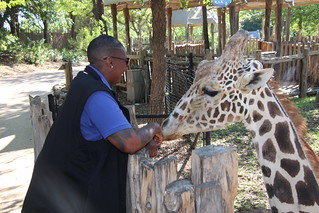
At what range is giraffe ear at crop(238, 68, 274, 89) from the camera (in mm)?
2264

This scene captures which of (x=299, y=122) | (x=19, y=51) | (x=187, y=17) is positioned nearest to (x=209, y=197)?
(x=299, y=122)

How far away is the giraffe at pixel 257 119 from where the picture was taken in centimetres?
234

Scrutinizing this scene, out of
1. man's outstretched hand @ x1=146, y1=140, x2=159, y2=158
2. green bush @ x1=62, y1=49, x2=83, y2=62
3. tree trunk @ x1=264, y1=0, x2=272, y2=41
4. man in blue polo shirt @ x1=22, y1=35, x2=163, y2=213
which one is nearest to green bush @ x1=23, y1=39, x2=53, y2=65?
green bush @ x1=62, y1=49, x2=83, y2=62

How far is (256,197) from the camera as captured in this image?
14.8 feet

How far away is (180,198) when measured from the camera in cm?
167

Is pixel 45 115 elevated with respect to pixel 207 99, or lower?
lower

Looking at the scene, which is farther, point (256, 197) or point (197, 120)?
point (256, 197)

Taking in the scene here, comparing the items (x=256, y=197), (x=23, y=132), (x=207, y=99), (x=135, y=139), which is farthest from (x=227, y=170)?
(x=23, y=132)

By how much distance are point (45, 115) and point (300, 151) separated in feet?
9.18

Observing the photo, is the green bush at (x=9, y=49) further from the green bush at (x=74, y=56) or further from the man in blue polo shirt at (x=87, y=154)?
the man in blue polo shirt at (x=87, y=154)

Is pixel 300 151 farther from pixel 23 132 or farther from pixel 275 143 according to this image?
pixel 23 132

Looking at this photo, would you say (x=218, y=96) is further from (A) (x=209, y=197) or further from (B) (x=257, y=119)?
(A) (x=209, y=197)

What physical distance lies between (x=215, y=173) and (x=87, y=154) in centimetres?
78

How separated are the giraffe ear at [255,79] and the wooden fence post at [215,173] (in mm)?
788
